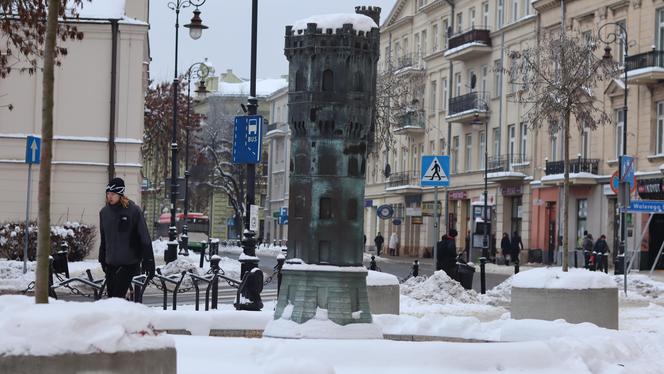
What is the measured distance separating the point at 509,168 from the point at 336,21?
52462mm

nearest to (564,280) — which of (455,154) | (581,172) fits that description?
(581,172)

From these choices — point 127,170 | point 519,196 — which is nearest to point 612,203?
point 519,196

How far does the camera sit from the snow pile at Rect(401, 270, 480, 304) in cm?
2566

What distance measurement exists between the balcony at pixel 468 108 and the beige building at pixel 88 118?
24.2m

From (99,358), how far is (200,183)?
319ft

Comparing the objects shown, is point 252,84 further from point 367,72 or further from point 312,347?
point 312,347

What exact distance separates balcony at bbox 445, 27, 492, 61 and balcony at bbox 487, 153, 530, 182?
5.78 meters

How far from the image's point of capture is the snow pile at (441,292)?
25.7 metres

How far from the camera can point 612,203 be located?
52.9 m

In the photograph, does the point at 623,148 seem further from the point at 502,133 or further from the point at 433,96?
the point at 433,96

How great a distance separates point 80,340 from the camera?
6.40m

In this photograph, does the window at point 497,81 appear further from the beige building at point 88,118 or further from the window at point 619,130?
the beige building at point 88,118

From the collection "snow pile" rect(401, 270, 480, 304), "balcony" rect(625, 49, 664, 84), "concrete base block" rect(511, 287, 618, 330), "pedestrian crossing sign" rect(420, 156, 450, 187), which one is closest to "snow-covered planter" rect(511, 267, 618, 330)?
"concrete base block" rect(511, 287, 618, 330)

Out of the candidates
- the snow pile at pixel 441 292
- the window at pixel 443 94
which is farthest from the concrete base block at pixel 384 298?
the window at pixel 443 94
